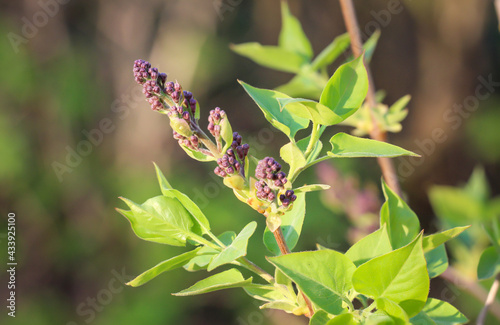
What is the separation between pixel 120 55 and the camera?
8.73ft

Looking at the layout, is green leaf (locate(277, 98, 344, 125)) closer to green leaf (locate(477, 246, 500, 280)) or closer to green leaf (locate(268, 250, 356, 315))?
green leaf (locate(268, 250, 356, 315))

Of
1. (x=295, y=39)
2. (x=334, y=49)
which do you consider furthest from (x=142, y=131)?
(x=334, y=49)

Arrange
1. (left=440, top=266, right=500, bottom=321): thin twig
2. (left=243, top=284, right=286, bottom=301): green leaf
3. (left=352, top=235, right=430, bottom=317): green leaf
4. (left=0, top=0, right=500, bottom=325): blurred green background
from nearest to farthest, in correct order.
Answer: (left=352, top=235, right=430, bottom=317): green leaf
(left=243, top=284, right=286, bottom=301): green leaf
(left=440, top=266, right=500, bottom=321): thin twig
(left=0, top=0, right=500, bottom=325): blurred green background

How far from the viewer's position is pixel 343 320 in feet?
1.09

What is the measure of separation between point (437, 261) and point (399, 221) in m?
0.06

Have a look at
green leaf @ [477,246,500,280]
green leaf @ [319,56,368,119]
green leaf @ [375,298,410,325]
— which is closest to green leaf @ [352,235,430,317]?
green leaf @ [375,298,410,325]

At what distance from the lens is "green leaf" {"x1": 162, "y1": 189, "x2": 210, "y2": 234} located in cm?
39

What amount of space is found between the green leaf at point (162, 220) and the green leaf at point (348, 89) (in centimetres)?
15

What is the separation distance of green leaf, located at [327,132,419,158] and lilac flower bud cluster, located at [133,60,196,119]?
0.12 metres

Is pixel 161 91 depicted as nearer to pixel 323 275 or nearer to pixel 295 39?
pixel 323 275

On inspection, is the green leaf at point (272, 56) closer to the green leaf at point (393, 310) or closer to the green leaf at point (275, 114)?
the green leaf at point (275, 114)

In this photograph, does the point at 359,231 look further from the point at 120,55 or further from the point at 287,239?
the point at 120,55

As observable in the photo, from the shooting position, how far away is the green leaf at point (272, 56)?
75 cm

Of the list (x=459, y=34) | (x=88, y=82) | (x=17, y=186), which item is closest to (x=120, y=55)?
(x=88, y=82)
